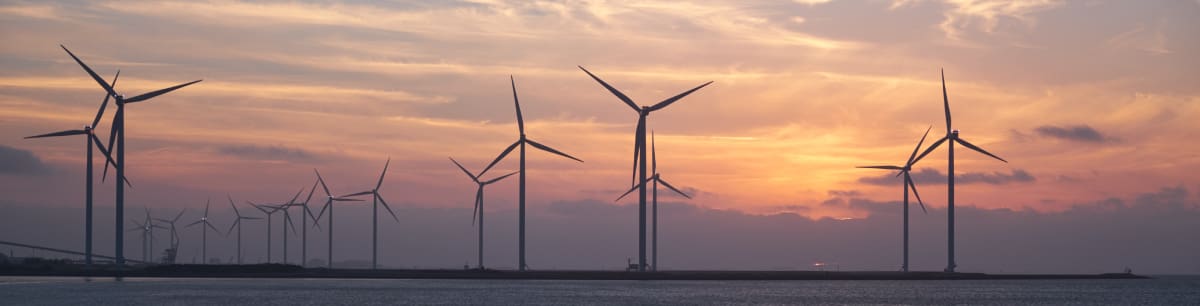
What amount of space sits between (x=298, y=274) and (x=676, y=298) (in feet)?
267

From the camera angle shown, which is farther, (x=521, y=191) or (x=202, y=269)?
(x=202, y=269)

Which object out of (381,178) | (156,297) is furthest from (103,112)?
(381,178)

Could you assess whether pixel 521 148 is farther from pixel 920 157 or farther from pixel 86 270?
pixel 86 270

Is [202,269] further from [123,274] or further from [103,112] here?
[103,112]

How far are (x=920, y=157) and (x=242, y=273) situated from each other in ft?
303

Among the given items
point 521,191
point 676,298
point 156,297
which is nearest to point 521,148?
point 521,191

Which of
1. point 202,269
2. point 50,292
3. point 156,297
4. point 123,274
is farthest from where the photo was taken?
point 202,269

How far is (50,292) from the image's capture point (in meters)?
128

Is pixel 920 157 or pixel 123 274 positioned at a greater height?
pixel 920 157

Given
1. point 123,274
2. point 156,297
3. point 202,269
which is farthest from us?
point 202,269

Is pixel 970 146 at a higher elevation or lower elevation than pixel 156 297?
higher

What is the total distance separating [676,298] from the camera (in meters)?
124

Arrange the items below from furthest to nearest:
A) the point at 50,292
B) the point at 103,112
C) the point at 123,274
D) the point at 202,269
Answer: the point at 202,269
the point at 123,274
the point at 103,112
the point at 50,292

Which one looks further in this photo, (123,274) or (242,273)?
(242,273)
